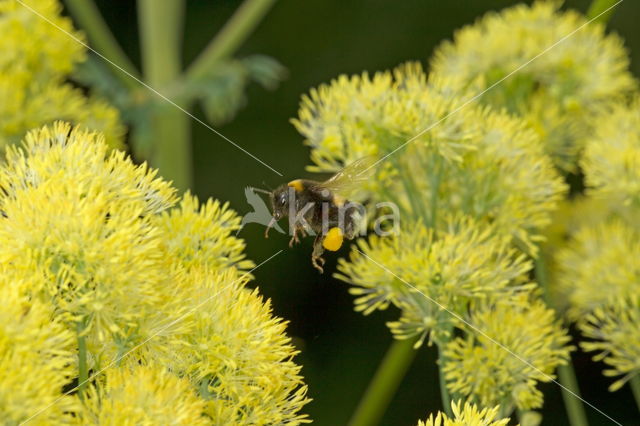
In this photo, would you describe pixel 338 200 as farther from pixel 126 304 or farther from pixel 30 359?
pixel 30 359

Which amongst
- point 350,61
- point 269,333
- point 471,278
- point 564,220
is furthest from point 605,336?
point 350,61

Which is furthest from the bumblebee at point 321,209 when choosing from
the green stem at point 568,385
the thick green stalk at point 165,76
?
the thick green stalk at point 165,76

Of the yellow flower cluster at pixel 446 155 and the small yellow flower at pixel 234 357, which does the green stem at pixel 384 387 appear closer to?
the yellow flower cluster at pixel 446 155

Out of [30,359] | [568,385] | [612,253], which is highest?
[612,253]

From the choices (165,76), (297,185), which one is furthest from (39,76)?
(297,185)

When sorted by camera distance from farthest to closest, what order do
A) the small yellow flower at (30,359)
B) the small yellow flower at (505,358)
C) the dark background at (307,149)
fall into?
the dark background at (307,149) < the small yellow flower at (505,358) < the small yellow flower at (30,359)

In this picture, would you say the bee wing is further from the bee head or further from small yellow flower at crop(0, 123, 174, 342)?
small yellow flower at crop(0, 123, 174, 342)
